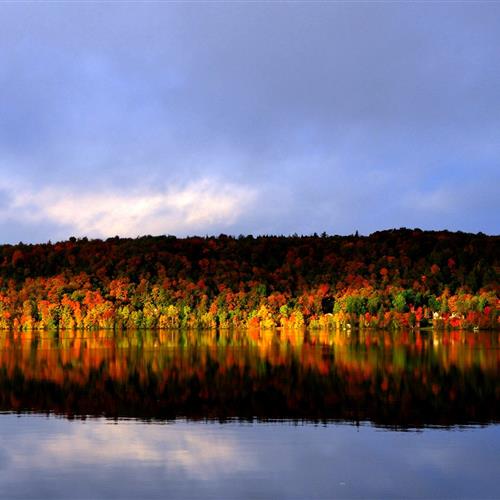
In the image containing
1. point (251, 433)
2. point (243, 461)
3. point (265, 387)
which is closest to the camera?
point (243, 461)

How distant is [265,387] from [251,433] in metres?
20.4

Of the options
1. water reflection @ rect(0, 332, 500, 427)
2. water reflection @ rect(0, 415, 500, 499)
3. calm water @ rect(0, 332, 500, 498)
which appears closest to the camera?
water reflection @ rect(0, 415, 500, 499)

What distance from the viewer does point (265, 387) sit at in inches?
2432

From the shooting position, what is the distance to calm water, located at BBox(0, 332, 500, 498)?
3117cm

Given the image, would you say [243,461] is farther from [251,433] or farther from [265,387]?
[265,387]

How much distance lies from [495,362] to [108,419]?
157ft

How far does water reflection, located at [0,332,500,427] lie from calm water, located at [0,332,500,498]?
0.14m

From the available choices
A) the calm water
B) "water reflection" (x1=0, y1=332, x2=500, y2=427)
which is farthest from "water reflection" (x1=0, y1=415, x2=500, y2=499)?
"water reflection" (x1=0, y1=332, x2=500, y2=427)

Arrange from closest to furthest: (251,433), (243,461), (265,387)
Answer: (243,461)
(251,433)
(265,387)

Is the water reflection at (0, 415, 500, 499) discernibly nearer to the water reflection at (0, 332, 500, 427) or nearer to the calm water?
the calm water

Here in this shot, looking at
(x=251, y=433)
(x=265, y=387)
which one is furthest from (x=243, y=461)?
(x=265, y=387)

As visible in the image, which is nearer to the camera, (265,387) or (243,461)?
(243,461)

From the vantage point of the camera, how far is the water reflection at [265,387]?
48.8 metres

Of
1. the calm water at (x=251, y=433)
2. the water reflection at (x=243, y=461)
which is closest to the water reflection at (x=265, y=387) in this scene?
the calm water at (x=251, y=433)
